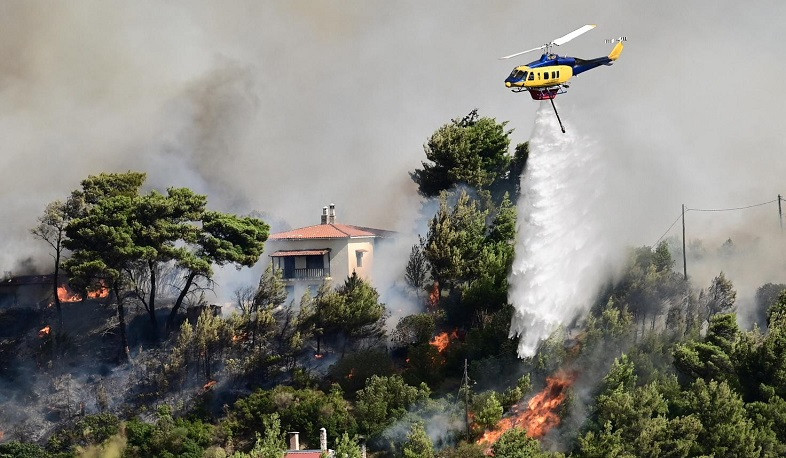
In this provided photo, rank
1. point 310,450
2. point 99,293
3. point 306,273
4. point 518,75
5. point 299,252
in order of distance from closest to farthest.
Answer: point 310,450
point 518,75
point 99,293
point 306,273
point 299,252

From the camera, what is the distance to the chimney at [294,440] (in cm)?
5922

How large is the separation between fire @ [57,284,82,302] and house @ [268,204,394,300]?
334 inches

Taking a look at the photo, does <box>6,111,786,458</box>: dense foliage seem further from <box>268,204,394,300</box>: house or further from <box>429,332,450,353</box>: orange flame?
<box>268,204,394,300</box>: house

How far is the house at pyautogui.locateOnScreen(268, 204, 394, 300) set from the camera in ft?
234

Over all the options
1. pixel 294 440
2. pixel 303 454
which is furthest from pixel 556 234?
pixel 303 454

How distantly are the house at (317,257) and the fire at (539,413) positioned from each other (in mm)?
14275

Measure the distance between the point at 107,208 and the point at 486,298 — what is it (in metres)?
15.6

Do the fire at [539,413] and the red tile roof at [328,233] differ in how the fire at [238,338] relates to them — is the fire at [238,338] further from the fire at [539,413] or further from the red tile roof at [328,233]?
the fire at [539,413]

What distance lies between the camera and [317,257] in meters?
71.9

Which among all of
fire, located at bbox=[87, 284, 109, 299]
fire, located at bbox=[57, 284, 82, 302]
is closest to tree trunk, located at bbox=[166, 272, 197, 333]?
fire, located at bbox=[87, 284, 109, 299]

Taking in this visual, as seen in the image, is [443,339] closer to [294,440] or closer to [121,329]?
A: [294,440]

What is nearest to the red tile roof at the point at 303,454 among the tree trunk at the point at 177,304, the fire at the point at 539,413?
the fire at the point at 539,413

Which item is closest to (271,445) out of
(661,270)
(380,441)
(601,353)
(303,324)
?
(380,441)

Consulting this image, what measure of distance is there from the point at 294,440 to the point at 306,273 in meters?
13.5
